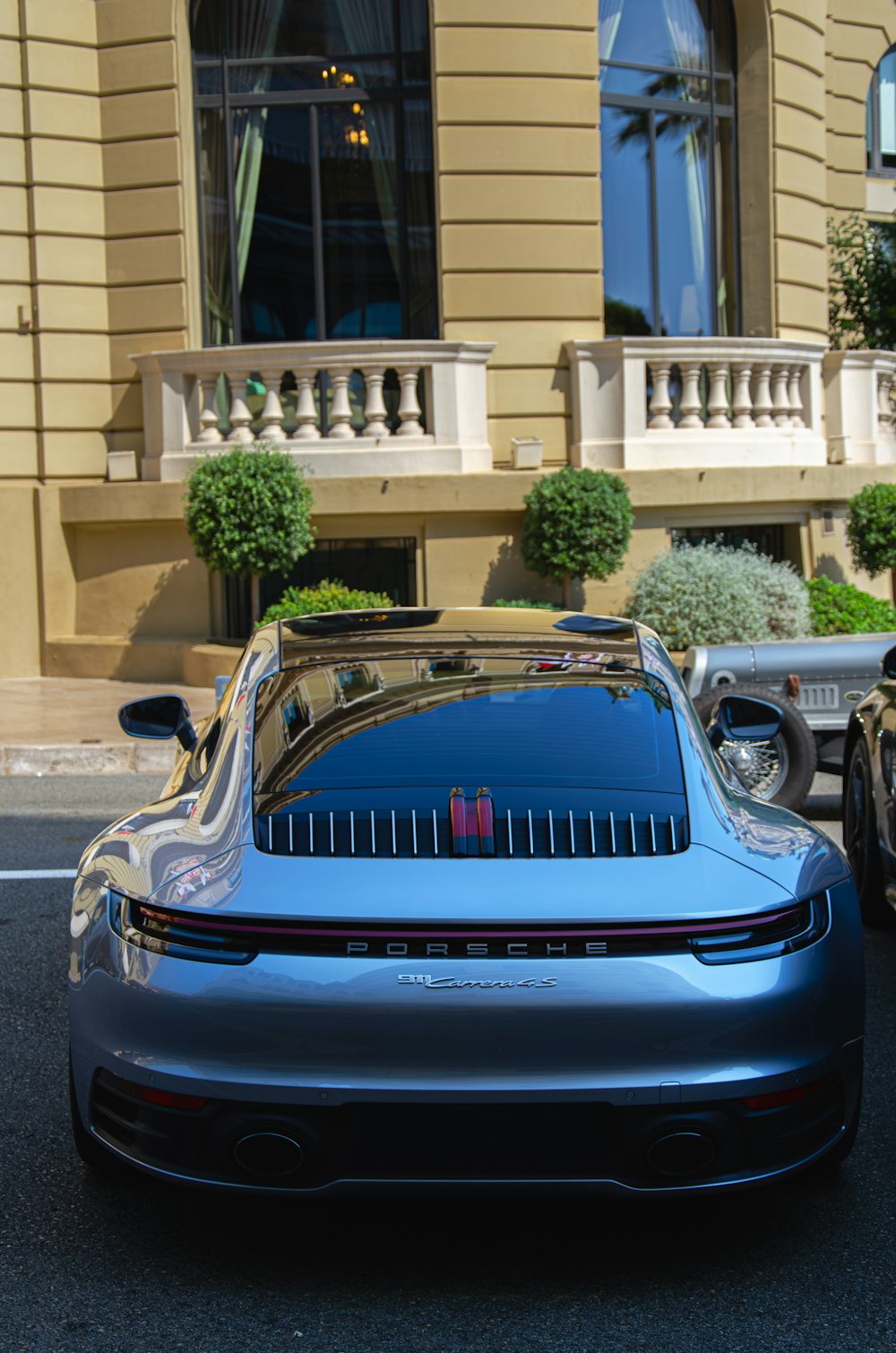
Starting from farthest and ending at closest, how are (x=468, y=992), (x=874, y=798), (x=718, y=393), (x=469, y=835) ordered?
(x=718, y=393) → (x=874, y=798) → (x=469, y=835) → (x=468, y=992)

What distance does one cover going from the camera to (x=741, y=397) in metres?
16.2

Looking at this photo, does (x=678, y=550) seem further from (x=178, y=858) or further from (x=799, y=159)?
(x=178, y=858)

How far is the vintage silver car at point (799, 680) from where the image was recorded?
28.4 ft

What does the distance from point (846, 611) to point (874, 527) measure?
162 centimetres

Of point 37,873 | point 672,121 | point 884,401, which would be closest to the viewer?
point 37,873

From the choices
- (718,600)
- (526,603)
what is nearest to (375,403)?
(526,603)

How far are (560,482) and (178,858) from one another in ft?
39.0

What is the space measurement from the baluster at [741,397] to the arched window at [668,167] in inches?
56.5

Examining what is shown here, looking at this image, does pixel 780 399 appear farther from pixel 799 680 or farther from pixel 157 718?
pixel 157 718

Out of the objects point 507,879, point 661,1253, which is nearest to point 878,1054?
point 661,1253

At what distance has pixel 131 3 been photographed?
52.7ft

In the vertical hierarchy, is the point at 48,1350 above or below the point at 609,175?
below

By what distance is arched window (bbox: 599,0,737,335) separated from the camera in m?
17.0

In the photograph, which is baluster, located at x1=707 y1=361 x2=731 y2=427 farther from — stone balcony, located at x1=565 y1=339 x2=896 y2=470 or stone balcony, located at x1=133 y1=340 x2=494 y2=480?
stone balcony, located at x1=133 y1=340 x2=494 y2=480
